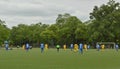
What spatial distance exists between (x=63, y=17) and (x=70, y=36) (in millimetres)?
23537

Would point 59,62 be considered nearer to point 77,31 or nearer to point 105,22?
point 105,22

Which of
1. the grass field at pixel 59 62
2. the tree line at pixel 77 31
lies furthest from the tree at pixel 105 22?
the grass field at pixel 59 62

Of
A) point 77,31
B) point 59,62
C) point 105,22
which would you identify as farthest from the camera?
point 77,31

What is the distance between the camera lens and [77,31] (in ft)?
428

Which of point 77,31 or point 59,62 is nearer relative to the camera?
point 59,62

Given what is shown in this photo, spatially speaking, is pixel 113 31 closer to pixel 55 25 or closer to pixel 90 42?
pixel 90 42

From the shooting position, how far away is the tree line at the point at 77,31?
390ft

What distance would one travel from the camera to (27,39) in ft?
560

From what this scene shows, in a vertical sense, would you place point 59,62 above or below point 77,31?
below

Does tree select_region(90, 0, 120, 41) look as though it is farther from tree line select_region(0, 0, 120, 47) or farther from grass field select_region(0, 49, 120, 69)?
grass field select_region(0, 49, 120, 69)

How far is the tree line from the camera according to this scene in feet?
390

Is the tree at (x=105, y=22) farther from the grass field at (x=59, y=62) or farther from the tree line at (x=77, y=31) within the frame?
the grass field at (x=59, y=62)

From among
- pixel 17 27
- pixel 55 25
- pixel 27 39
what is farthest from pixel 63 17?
pixel 17 27

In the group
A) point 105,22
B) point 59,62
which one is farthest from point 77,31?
point 59,62
